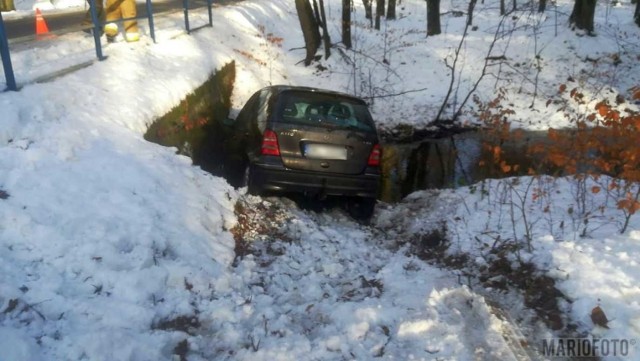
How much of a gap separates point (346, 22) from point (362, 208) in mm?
11005

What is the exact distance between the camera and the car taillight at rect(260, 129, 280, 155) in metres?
6.06

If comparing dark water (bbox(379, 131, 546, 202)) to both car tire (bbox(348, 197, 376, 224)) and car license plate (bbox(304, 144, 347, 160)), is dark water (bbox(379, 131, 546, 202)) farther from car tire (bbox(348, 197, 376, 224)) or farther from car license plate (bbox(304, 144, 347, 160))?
car license plate (bbox(304, 144, 347, 160))

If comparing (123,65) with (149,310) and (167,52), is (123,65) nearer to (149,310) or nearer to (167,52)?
(167,52)

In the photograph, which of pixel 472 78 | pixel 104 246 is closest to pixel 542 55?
pixel 472 78

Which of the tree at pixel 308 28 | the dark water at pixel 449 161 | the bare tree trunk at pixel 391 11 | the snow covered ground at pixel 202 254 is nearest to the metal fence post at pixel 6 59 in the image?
the snow covered ground at pixel 202 254

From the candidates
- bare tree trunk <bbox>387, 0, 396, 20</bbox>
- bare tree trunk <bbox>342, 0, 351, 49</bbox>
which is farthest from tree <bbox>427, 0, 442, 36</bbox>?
bare tree trunk <bbox>387, 0, 396, 20</bbox>

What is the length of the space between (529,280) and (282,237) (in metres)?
2.49

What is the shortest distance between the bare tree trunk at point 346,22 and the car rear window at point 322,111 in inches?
408

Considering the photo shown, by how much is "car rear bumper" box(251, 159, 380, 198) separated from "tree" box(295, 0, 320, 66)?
998 centimetres

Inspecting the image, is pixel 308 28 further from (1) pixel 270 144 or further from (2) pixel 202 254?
(2) pixel 202 254

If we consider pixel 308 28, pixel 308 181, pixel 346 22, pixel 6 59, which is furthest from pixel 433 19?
pixel 6 59

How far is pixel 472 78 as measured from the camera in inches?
603

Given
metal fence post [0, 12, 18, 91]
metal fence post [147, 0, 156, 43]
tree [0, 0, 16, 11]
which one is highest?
tree [0, 0, 16, 11]

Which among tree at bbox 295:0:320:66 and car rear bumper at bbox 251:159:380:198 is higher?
tree at bbox 295:0:320:66
